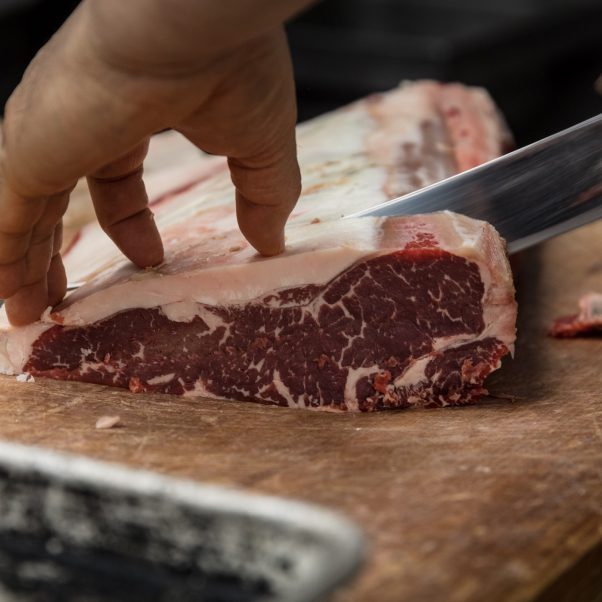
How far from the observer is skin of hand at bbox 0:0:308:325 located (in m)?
1.88

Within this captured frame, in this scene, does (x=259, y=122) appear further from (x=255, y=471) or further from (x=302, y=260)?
(x=255, y=471)

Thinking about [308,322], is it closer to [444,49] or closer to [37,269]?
[37,269]

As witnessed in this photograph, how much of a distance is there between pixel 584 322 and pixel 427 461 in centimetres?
114

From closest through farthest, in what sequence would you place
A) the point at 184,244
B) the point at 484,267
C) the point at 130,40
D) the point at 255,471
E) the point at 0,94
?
the point at 130,40 → the point at 255,471 → the point at 484,267 → the point at 184,244 → the point at 0,94

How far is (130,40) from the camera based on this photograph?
190cm

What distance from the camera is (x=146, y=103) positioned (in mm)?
2012

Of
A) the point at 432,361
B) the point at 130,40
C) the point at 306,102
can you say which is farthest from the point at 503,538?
the point at 306,102

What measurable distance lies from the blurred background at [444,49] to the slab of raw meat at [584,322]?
10.2 feet

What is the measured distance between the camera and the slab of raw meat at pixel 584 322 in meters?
3.12

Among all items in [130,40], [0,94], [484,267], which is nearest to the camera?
[130,40]

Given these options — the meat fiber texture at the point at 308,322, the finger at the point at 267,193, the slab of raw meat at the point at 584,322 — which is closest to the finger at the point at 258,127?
the finger at the point at 267,193

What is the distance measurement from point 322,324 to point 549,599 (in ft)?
3.38

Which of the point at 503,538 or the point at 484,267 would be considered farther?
the point at 484,267

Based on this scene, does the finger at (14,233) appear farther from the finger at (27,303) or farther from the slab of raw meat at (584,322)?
the slab of raw meat at (584,322)
